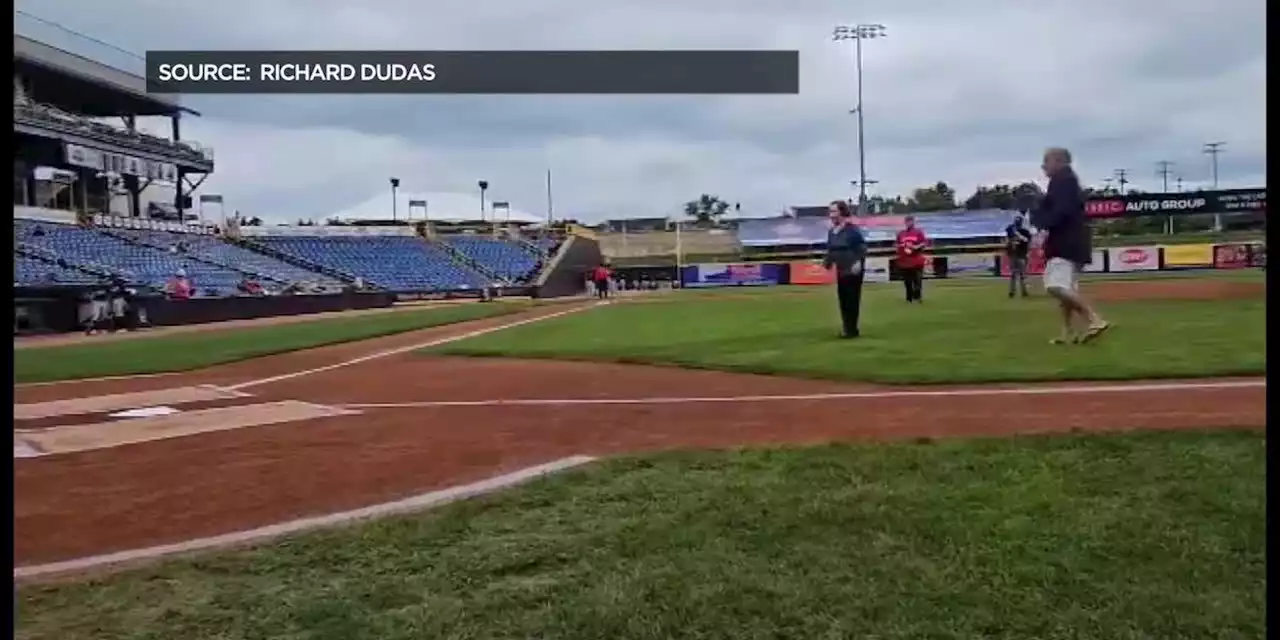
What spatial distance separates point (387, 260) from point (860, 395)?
7.77 metres

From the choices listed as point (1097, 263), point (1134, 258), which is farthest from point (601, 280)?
point (1097, 263)

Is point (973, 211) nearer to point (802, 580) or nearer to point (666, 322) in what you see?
point (666, 322)

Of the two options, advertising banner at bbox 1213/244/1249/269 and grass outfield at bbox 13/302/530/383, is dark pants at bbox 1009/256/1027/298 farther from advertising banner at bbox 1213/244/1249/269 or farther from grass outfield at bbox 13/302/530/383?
grass outfield at bbox 13/302/530/383

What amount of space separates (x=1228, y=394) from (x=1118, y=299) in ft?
12.6

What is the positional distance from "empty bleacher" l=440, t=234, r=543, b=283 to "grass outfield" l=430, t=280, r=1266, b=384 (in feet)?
2.58

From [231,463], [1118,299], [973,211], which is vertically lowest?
[231,463]

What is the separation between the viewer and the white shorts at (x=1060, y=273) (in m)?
5.86

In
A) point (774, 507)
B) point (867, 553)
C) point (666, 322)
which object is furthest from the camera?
point (666, 322)

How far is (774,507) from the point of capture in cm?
271

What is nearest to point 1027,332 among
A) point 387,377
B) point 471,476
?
point 387,377

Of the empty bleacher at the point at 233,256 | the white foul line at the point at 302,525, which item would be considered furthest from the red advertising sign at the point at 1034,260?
the empty bleacher at the point at 233,256

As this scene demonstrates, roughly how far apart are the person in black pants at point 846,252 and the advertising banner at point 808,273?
85 centimetres

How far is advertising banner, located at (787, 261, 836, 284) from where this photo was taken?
9.16 m

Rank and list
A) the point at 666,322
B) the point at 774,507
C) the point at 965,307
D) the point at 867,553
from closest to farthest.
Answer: the point at 867,553, the point at 774,507, the point at 965,307, the point at 666,322
